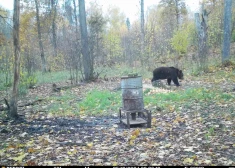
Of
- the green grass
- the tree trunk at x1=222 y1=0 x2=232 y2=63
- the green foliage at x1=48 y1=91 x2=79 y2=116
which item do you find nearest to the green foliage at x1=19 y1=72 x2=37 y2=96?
the green grass

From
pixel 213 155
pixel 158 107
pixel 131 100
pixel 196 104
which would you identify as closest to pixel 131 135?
pixel 131 100

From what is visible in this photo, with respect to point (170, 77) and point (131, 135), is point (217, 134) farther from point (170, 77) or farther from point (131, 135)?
point (170, 77)

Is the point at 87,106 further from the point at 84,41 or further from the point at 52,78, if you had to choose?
the point at 52,78

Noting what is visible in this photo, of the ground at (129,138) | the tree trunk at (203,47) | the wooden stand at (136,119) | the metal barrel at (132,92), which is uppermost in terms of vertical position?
the tree trunk at (203,47)

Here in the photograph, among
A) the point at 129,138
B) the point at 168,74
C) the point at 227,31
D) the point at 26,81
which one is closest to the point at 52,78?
the point at 26,81

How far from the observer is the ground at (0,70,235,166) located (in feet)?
14.5

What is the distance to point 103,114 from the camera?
8.52 m

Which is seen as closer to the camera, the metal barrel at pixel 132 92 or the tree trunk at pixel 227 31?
the metal barrel at pixel 132 92

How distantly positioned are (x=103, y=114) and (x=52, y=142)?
3.05 m

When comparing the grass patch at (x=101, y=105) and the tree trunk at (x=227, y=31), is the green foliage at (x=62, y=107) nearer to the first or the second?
the grass patch at (x=101, y=105)

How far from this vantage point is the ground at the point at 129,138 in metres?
4.42

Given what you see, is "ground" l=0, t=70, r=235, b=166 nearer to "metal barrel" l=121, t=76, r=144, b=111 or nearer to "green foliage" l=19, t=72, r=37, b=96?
"metal barrel" l=121, t=76, r=144, b=111

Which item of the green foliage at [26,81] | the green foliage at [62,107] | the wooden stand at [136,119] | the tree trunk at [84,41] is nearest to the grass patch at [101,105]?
the green foliage at [62,107]

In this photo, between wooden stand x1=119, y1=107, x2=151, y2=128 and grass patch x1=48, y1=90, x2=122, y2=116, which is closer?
wooden stand x1=119, y1=107, x2=151, y2=128
